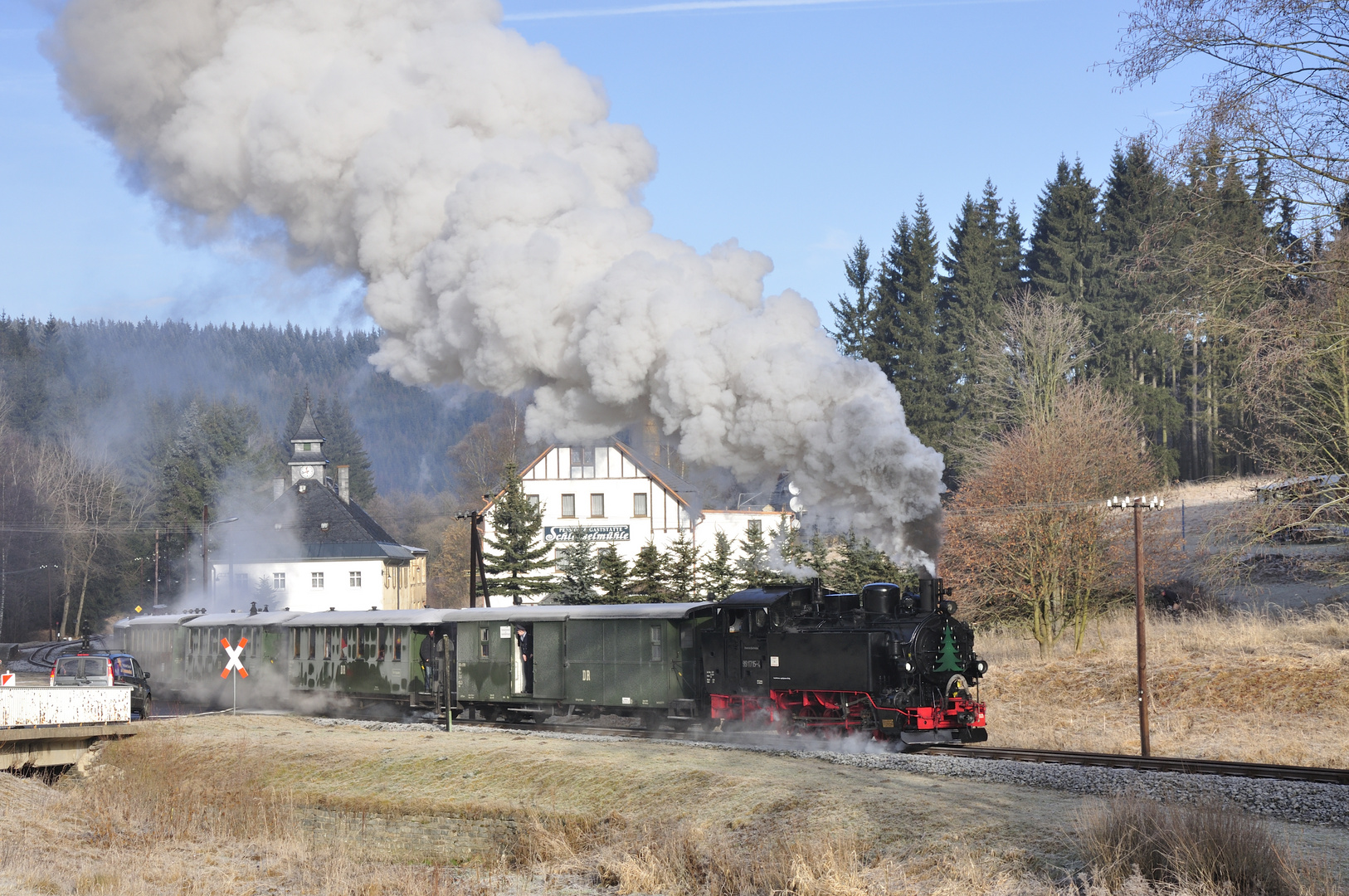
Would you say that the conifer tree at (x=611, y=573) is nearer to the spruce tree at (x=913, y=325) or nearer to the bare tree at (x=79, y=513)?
the spruce tree at (x=913, y=325)

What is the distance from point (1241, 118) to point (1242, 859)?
6.35 meters

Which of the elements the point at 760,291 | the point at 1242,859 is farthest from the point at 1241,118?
the point at 760,291

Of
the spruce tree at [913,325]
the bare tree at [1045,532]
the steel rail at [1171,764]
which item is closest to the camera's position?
the steel rail at [1171,764]

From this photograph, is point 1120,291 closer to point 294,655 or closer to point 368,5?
point 368,5

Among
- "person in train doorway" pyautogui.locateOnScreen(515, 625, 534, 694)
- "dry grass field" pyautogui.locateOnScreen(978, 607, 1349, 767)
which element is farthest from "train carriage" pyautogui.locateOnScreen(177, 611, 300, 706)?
"dry grass field" pyautogui.locateOnScreen(978, 607, 1349, 767)

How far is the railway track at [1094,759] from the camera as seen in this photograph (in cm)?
1462

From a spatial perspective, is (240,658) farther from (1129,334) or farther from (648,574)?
(1129,334)

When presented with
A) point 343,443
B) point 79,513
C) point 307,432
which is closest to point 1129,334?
point 307,432

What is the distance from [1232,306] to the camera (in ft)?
35.8

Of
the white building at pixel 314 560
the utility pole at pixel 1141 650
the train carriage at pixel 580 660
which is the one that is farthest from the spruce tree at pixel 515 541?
the utility pole at pixel 1141 650

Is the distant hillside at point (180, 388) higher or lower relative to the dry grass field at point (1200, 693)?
higher

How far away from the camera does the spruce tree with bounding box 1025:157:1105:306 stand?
196 feet

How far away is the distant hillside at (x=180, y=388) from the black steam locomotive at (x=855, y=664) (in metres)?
82.8

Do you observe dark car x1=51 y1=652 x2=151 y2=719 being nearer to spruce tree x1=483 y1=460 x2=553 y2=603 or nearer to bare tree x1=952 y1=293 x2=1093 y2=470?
spruce tree x1=483 y1=460 x2=553 y2=603
